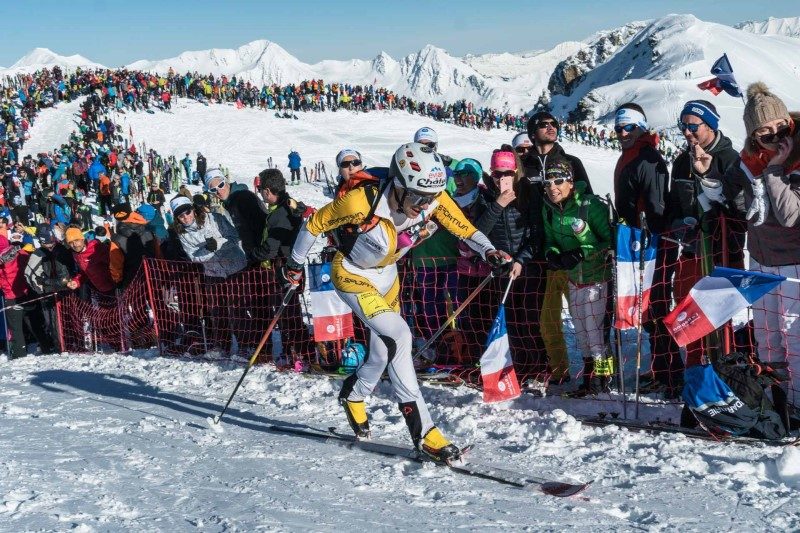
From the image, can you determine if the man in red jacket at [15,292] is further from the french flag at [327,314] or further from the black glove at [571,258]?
the black glove at [571,258]

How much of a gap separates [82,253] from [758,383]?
7874mm

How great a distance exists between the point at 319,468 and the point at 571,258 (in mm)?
2390

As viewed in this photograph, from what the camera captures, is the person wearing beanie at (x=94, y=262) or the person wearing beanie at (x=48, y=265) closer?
the person wearing beanie at (x=94, y=262)

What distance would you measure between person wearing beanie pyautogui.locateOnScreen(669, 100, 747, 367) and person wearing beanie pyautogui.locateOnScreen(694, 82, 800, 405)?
123 millimetres

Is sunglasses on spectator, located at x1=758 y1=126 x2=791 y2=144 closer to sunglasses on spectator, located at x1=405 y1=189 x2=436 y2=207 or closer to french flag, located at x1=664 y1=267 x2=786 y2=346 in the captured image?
→ french flag, located at x1=664 y1=267 x2=786 y2=346

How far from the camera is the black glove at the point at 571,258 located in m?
5.27

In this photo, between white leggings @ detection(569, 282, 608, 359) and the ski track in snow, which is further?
white leggings @ detection(569, 282, 608, 359)

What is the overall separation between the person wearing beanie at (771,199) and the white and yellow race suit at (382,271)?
160 cm

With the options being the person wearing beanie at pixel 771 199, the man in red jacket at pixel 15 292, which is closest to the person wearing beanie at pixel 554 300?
the person wearing beanie at pixel 771 199

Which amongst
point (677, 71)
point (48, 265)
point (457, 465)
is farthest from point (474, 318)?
point (677, 71)

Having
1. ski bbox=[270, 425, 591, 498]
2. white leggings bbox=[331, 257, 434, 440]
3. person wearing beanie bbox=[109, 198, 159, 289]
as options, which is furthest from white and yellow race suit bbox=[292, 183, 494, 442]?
person wearing beanie bbox=[109, 198, 159, 289]

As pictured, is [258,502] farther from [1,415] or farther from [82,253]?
[82,253]

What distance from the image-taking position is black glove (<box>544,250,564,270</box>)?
17.5 ft

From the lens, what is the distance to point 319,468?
4438mm
